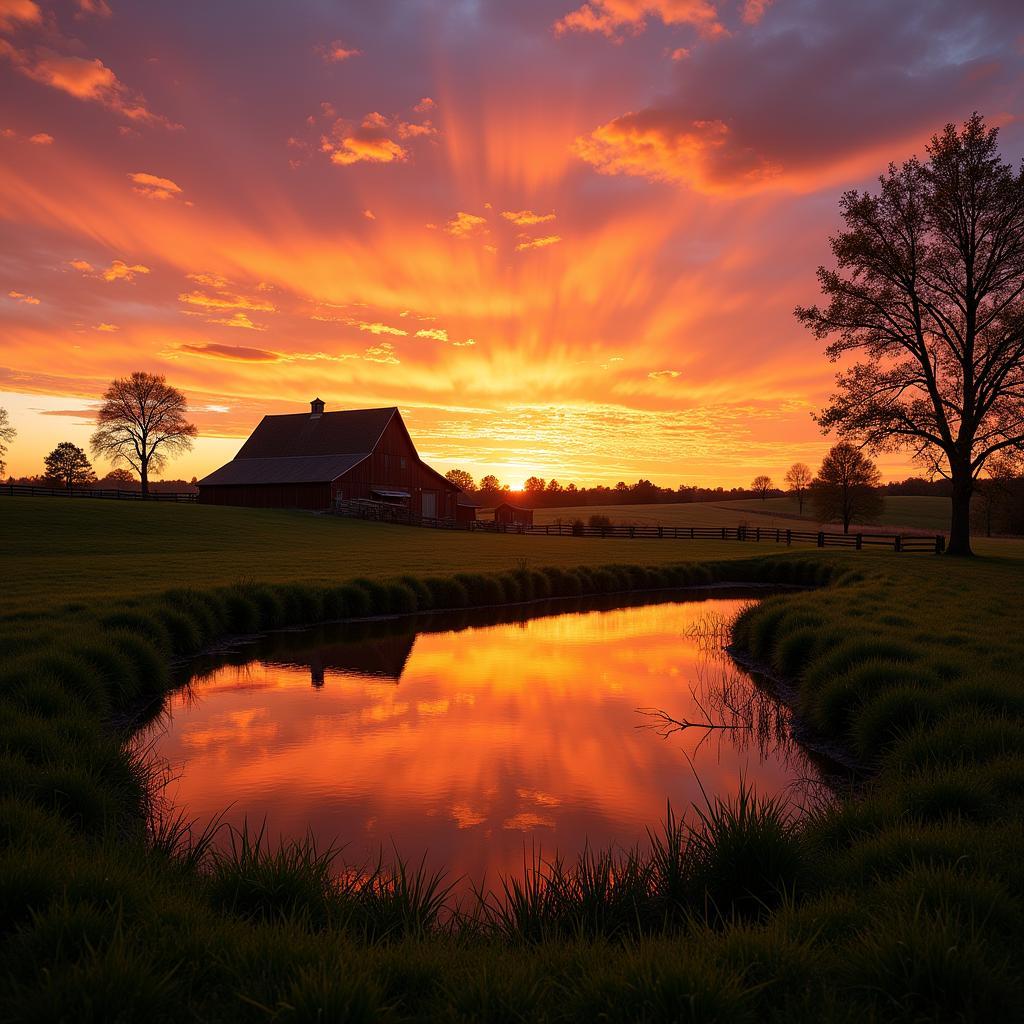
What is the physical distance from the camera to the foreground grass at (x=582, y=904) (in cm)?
356

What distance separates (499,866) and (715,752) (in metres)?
4.70

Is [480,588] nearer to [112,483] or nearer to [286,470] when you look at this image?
[286,470]

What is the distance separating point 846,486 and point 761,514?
37355mm

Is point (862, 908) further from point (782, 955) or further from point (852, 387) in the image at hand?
point (852, 387)

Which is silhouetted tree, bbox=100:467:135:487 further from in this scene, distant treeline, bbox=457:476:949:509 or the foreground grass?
the foreground grass

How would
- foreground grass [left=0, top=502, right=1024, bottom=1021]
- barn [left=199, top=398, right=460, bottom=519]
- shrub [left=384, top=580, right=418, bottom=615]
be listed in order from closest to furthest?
1. foreground grass [left=0, top=502, right=1024, bottom=1021]
2. shrub [left=384, top=580, right=418, bottom=615]
3. barn [left=199, top=398, right=460, bottom=519]

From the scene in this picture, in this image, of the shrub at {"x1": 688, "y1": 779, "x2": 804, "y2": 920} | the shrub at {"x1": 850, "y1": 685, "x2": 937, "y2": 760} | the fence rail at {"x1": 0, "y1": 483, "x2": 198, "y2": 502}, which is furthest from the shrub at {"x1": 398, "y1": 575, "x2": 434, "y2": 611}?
the fence rail at {"x1": 0, "y1": 483, "x2": 198, "y2": 502}

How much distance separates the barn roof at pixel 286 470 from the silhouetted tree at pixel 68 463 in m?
46.8

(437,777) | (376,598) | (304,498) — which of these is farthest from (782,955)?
(304,498)

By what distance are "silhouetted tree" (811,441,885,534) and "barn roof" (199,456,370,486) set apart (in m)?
48.8

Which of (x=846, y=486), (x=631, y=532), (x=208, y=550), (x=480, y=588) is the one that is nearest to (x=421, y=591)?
(x=480, y=588)

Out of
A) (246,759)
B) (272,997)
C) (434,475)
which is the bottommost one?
(246,759)

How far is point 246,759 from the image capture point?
32.5ft

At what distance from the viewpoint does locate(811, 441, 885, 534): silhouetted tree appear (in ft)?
254
